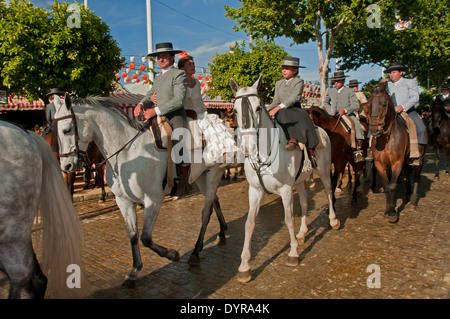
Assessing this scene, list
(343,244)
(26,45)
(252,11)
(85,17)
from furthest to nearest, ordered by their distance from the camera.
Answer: (252,11), (85,17), (26,45), (343,244)

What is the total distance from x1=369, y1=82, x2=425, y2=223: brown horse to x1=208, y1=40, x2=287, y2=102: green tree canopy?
32.9ft

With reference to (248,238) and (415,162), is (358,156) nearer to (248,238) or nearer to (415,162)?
(415,162)

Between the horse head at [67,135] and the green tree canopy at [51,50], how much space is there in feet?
21.0

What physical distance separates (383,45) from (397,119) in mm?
15938

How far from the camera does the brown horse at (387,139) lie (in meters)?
6.75

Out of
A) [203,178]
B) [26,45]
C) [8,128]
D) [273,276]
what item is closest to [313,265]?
[273,276]

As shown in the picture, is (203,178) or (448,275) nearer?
(448,275)

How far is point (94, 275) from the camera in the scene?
15.8 feet

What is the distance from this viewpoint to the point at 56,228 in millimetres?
3445

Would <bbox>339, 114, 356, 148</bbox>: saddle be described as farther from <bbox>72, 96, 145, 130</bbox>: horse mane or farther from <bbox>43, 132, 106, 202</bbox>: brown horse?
<bbox>43, 132, 106, 202</bbox>: brown horse
